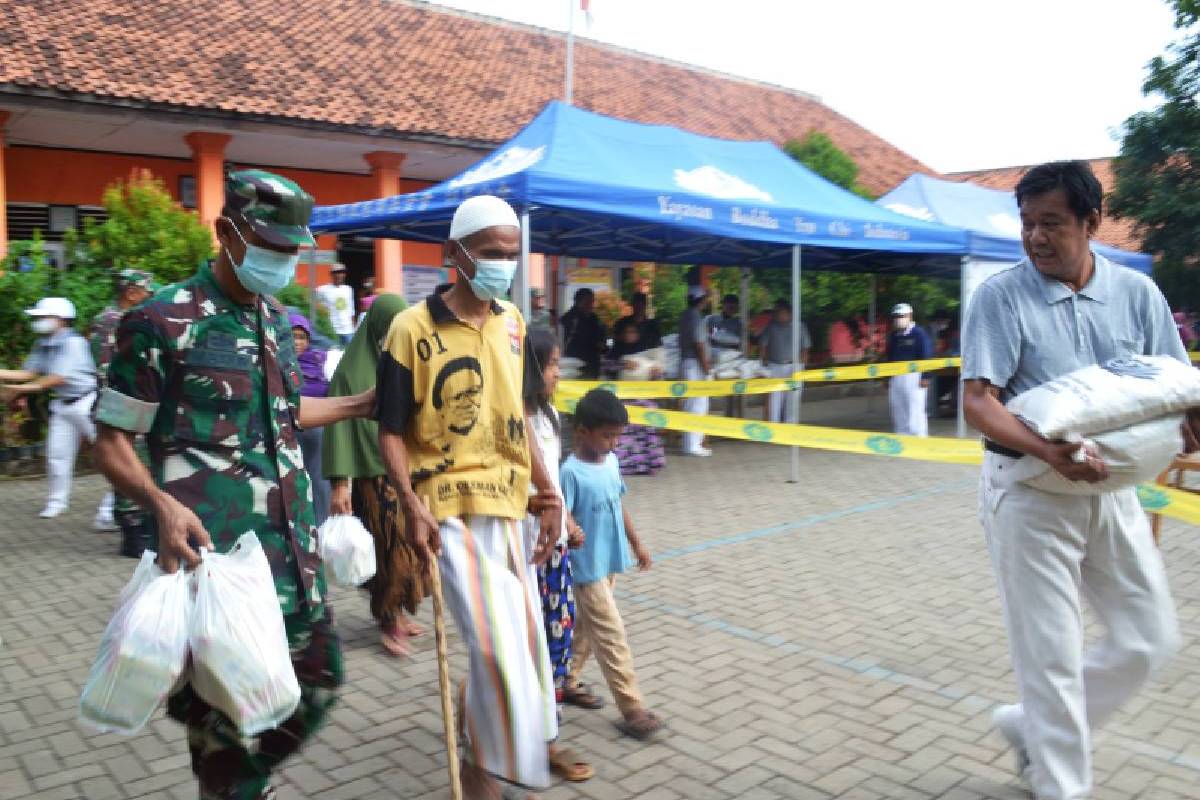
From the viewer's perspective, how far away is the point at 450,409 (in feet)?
9.47

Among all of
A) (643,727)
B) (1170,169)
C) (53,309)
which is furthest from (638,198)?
(1170,169)

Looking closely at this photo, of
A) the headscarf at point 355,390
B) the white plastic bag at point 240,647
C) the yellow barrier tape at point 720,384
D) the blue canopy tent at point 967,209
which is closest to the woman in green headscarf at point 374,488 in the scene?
→ the headscarf at point 355,390

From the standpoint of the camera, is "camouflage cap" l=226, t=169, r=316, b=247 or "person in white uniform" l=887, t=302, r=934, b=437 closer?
"camouflage cap" l=226, t=169, r=316, b=247

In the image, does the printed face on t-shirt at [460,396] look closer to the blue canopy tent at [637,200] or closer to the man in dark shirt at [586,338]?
the blue canopy tent at [637,200]

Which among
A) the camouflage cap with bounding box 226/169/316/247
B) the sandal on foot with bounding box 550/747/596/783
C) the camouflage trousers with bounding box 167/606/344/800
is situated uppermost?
the camouflage cap with bounding box 226/169/316/247

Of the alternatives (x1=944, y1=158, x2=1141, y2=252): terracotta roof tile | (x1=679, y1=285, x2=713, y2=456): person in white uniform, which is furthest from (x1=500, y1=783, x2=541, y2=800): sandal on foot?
(x1=944, y1=158, x2=1141, y2=252): terracotta roof tile

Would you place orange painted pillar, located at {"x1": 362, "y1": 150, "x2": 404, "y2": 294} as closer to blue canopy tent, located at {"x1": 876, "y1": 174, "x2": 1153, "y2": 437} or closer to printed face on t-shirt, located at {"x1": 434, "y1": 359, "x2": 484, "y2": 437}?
blue canopy tent, located at {"x1": 876, "y1": 174, "x2": 1153, "y2": 437}

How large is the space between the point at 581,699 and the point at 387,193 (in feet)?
42.9

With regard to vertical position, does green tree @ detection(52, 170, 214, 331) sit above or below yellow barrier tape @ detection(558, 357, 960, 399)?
above

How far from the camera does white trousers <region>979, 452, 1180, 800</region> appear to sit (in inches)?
111

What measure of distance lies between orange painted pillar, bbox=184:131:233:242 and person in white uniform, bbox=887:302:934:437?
967 cm

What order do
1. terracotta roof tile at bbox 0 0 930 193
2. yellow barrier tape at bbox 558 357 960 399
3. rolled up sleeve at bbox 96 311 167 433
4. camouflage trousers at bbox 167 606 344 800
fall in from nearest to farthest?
rolled up sleeve at bbox 96 311 167 433, camouflage trousers at bbox 167 606 344 800, yellow barrier tape at bbox 558 357 960 399, terracotta roof tile at bbox 0 0 930 193

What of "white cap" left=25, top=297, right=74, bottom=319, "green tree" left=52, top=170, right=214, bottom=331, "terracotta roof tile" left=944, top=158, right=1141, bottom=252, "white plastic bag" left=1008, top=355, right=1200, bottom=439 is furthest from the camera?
"terracotta roof tile" left=944, top=158, right=1141, bottom=252

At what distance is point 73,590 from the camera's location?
5789 millimetres
